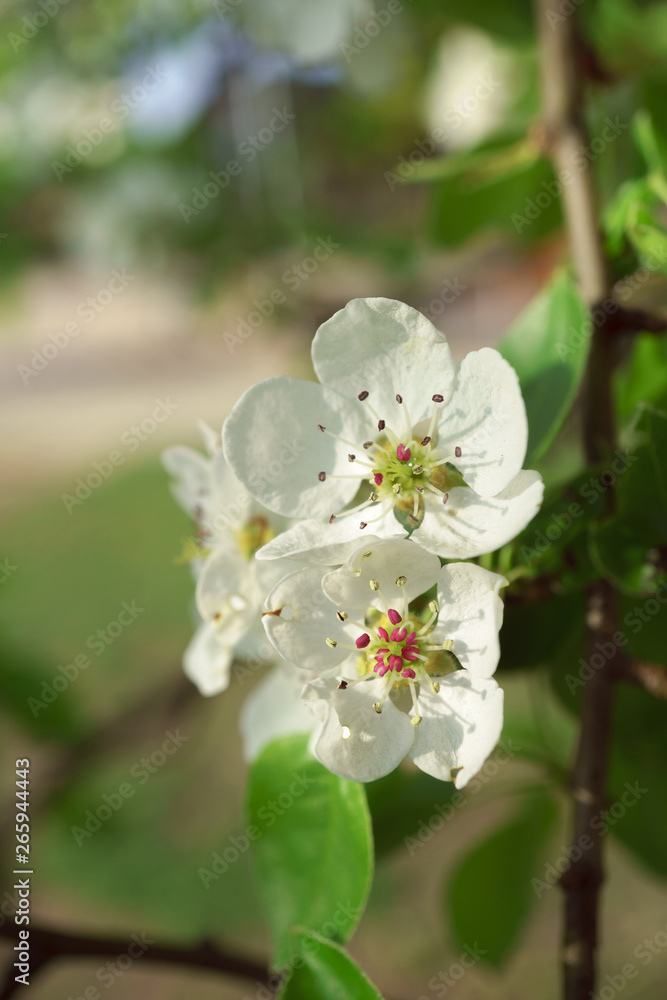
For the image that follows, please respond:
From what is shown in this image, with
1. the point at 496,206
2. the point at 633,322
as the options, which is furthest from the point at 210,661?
the point at 496,206

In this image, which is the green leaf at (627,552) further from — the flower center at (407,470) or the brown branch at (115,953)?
the brown branch at (115,953)

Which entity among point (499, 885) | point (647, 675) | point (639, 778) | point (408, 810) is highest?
point (647, 675)

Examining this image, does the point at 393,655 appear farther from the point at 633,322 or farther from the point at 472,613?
the point at 633,322

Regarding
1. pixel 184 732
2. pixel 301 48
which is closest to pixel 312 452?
pixel 301 48

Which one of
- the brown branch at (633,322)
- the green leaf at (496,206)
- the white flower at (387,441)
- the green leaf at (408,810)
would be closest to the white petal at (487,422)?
the white flower at (387,441)

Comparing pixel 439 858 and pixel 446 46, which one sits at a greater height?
pixel 446 46

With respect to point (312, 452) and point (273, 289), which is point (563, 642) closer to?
point (312, 452)

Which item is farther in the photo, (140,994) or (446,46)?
(140,994)
